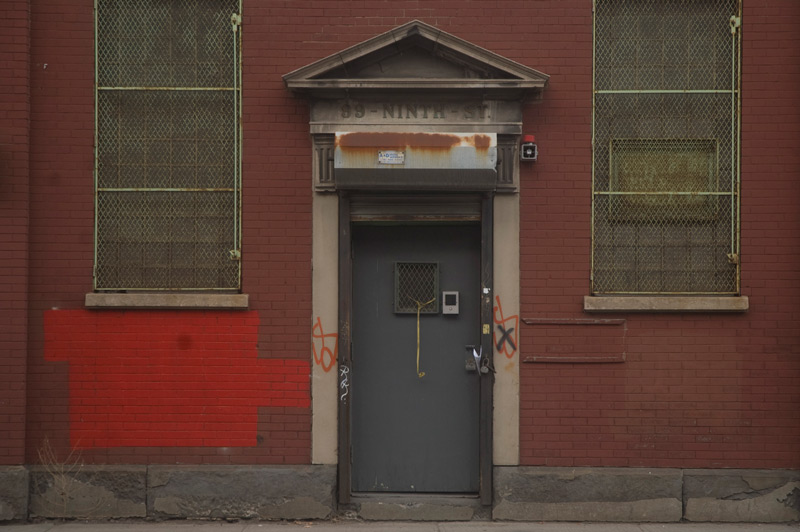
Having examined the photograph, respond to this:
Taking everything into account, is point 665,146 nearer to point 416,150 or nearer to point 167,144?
point 416,150

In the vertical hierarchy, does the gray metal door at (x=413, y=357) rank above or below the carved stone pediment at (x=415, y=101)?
below

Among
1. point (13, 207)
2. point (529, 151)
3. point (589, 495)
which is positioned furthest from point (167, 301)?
point (589, 495)

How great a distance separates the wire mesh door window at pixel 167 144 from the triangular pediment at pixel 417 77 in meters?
0.85

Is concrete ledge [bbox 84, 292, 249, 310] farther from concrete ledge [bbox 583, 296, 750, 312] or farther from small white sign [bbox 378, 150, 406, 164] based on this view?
concrete ledge [bbox 583, 296, 750, 312]

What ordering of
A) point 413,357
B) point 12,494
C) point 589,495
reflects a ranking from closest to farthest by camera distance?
point 12,494
point 589,495
point 413,357

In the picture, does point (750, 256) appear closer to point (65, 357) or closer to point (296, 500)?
point (296, 500)

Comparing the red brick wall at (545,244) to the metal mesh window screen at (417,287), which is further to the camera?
the metal mesh window screen at (417,287)

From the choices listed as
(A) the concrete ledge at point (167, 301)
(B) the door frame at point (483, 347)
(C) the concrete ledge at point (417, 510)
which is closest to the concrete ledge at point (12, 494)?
(A) the concrete ledge at point (167, 301)

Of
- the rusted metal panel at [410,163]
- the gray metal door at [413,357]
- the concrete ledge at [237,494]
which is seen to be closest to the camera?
the rusted metal panel at [410,163]

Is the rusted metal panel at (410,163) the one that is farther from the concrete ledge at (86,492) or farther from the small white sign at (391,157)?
the concrete ledge at (86,492)

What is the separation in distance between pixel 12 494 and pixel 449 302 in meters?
4.11

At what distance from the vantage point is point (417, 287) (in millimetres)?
7461

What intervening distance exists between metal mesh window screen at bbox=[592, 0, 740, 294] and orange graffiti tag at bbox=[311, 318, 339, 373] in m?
2.35

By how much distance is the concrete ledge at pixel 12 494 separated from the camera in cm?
703
